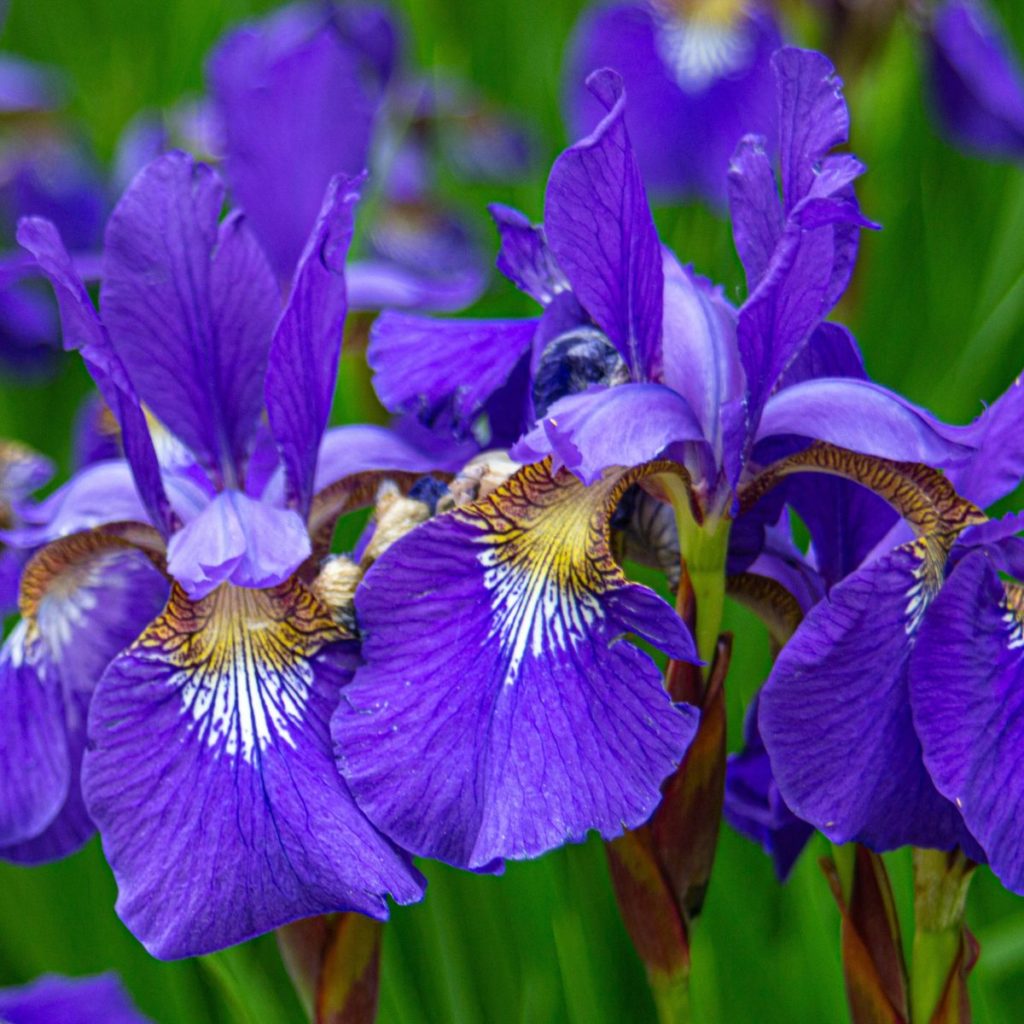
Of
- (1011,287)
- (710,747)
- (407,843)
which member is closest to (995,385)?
(1011,287)

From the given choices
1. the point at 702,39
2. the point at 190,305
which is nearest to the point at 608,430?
the point at 190,305

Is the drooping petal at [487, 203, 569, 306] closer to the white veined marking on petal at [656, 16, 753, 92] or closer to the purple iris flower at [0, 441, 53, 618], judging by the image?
the purple iris flower at [0, 441, 53, 618]

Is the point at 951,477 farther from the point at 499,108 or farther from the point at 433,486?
the point at 499,108

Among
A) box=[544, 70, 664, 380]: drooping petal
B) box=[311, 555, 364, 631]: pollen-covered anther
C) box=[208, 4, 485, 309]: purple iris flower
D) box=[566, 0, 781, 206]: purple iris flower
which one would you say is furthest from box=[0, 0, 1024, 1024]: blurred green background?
box=[544, 70, 664, 380]: drooping petal

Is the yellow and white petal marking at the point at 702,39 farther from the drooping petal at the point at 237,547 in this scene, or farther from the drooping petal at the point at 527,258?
the drooping petal at the point at 237,547

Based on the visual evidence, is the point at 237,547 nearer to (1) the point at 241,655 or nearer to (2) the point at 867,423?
(1) the point at 241,655

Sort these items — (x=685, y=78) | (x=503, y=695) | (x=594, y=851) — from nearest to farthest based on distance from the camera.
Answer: (x=503, y=695) < (x=594, y=851) < (x=685, y=78)
